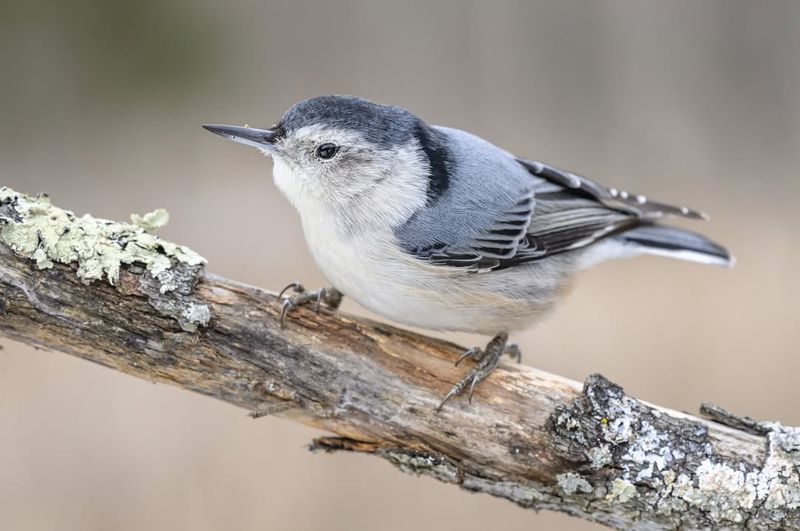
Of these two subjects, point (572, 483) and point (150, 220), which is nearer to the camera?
point (572, 483)

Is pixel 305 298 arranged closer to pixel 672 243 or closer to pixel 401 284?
pixel 401 284

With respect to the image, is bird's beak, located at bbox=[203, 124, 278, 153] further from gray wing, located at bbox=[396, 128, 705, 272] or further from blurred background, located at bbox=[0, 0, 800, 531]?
blurred background, located at bbox=[0, 0, 800, 531]

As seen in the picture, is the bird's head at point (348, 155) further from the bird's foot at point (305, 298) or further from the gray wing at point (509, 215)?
the bird's foot at point (305, 298)

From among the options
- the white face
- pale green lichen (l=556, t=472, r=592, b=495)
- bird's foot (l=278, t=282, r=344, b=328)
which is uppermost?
the white face

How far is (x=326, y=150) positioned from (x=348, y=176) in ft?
0.34

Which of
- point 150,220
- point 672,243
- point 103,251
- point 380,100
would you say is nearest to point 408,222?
point 150,220

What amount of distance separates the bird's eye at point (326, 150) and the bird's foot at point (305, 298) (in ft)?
1.29

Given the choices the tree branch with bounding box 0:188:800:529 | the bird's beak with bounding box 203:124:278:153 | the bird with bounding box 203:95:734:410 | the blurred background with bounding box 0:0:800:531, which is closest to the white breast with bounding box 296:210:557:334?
the bird with bounding box 203:95:734:410

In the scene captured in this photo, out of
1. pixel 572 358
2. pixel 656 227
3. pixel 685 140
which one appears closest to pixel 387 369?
pixel 656 227

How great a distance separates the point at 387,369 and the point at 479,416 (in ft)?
0.93

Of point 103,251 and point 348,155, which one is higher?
point 348,155

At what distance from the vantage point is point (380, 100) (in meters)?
5.56

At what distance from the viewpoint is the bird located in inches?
98.4

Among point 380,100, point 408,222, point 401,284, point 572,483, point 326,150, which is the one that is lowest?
point 572,483
